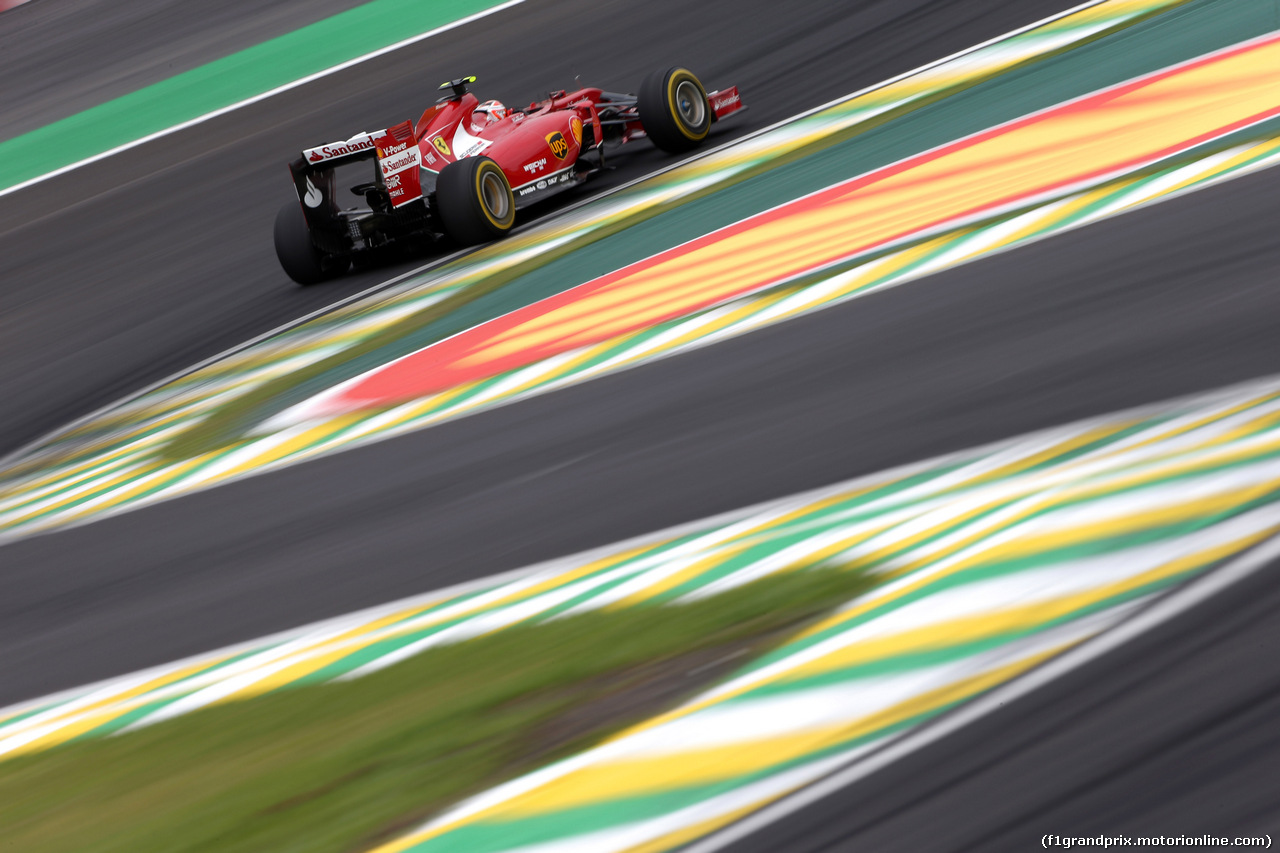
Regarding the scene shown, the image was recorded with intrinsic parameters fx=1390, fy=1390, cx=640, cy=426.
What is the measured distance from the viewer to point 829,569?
4.09 meters

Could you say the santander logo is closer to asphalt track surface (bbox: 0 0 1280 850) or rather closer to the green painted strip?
asphalt track surface (bbox: 0 0 1280 850)

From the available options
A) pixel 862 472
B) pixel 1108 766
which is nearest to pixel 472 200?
pixel 862 472

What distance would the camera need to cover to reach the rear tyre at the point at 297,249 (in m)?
9.34

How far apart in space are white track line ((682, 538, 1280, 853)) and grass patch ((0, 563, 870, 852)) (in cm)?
58

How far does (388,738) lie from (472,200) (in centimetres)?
561

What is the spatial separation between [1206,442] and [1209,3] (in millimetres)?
6039

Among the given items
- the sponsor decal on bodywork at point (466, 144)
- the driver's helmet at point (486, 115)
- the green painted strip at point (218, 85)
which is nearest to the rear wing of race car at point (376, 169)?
the sponsor decal on bodywork at point (466, 144)

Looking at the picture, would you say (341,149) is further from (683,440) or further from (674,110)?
(683,440)

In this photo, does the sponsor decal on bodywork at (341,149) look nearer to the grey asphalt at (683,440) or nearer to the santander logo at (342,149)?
the santander logo at (342,149)

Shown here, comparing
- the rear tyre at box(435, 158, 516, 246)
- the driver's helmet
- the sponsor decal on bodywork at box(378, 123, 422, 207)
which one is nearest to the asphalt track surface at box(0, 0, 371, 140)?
the driver's helmet

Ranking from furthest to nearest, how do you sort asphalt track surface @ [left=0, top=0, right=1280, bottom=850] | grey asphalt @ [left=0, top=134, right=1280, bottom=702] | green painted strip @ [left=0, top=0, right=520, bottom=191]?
green painted strip @ [left=0, top=0, right=520, bottom=191]
grey asphalt @ [left=0, top=134, right=1280, bottom=702]
asphalt track surface @ [left=0, top=0, right=1280, bottom=850]

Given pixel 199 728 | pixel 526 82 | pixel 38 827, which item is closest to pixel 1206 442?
pixel 199 728

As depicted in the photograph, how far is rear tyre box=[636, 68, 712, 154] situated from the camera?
9.55 m

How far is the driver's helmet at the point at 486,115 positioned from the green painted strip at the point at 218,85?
559cm
